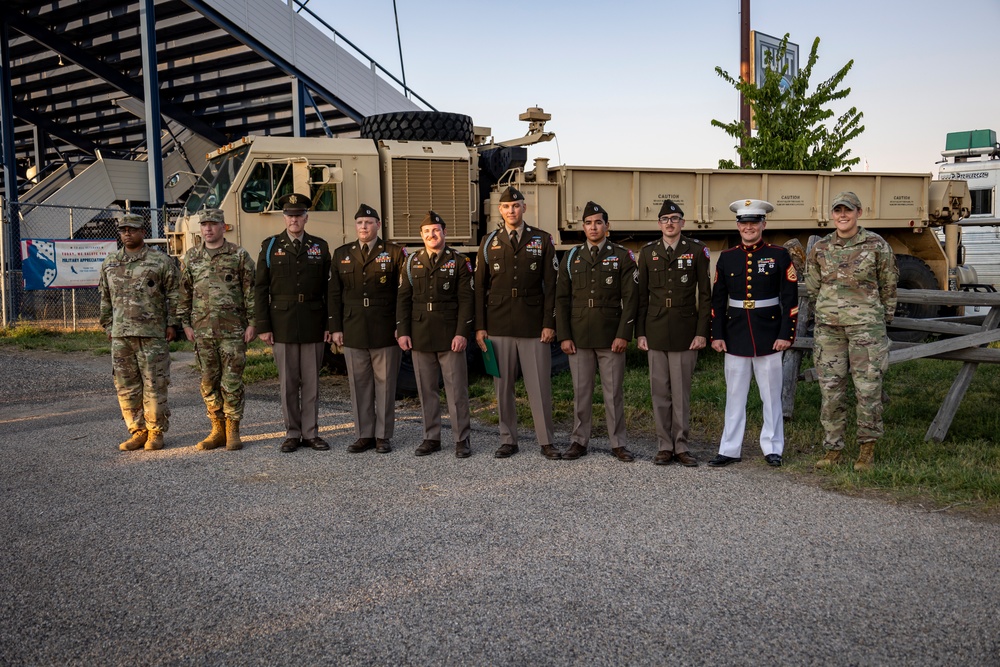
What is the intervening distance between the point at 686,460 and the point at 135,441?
4120 mm

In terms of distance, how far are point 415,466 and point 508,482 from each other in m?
0.79

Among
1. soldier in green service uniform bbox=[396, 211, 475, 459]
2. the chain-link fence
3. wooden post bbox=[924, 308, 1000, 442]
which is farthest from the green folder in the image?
Result: the chain-link fence

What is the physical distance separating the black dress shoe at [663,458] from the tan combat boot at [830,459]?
96cm

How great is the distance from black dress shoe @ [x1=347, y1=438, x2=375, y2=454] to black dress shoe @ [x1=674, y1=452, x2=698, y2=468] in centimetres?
231

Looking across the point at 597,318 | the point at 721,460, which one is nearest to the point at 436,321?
the point at 597,318

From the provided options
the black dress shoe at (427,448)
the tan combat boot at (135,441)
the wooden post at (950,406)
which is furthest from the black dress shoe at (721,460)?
the tan combat boot at (135,441)

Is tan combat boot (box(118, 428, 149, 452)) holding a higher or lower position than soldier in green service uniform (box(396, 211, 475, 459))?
lower

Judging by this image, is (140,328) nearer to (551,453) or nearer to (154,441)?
(154,441)

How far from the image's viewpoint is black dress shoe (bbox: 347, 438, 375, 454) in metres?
6.18

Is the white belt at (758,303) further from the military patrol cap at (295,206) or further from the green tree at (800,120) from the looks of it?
the green tree at (800,120)

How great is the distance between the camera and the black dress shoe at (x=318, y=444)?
20.6ft

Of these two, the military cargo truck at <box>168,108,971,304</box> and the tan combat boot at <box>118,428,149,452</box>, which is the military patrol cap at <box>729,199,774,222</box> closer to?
the military cargo truck at <box>168,108,971,304</box>

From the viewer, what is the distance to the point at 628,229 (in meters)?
9.67

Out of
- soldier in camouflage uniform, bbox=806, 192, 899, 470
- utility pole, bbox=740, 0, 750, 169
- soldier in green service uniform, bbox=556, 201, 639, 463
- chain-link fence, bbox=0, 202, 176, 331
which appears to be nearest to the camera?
soldier in camouflage uniform, bbox=806, 192, 899, 470
